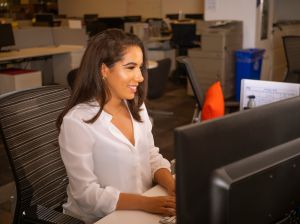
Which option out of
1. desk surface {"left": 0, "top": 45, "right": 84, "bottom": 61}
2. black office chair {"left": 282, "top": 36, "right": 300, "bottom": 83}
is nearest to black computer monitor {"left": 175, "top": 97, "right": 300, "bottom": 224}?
black office chair {"left": 282, "top": 36, "right": 300, "bottom": 83}

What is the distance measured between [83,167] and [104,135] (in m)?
0.14

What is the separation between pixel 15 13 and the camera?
12000mm

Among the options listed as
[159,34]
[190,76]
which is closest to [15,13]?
[159,34]

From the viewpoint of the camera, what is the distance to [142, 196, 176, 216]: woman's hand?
1251mm

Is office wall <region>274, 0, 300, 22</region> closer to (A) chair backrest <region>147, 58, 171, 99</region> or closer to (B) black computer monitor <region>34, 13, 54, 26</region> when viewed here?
(A) chair backrest <region>147, 58, 171, 99</region>

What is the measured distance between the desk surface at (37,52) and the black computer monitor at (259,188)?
17.3ft

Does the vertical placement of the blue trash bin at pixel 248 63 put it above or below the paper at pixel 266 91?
below

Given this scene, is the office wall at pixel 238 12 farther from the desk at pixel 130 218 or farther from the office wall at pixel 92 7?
the office wall at pixel 92 7

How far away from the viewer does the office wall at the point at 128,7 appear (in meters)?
9.92

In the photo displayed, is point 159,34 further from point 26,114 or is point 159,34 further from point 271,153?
point 271,153

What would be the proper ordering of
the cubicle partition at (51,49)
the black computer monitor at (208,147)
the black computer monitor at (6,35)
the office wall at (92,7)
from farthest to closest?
1. the office wall at (92,7)
2. the cubicle partition at (51,49)
3. the black computer monitor at (6,35)
4. the black computer monitor at (208,147)

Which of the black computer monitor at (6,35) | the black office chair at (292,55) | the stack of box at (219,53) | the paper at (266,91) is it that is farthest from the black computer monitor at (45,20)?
the paper at (266,91)

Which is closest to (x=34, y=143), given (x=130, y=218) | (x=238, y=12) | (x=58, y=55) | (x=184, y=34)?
(x=130, y=218)

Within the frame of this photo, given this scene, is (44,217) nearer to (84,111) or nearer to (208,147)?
(84,111)
